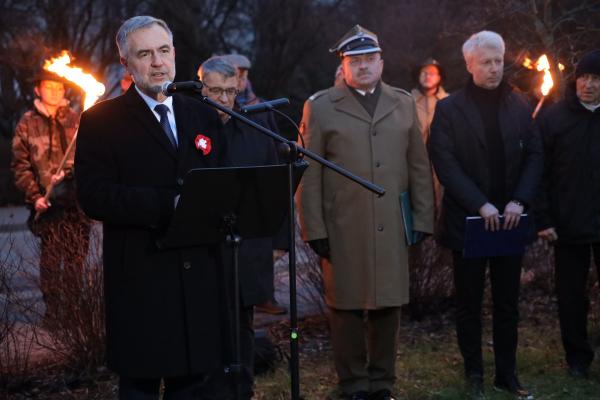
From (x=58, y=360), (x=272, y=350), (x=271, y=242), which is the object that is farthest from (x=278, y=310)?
(x=271, y=242)

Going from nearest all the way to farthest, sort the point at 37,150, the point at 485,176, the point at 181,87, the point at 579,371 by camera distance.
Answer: the point at 181,87, the point at 485,176, the point at 579,371, the point at 37,150

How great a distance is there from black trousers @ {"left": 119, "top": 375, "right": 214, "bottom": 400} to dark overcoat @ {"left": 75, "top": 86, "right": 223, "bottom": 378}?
0.38 feet

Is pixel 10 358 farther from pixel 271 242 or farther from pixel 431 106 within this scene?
pixel 431 106

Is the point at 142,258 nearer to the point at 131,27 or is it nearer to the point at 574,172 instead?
the point at 131,27

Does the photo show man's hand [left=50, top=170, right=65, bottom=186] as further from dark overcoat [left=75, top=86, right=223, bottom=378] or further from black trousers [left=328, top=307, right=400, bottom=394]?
dark overcoat [left=75, top=86, right=223, bottom=378]

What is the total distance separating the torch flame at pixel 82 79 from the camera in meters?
5.89

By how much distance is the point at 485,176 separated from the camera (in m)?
5.45

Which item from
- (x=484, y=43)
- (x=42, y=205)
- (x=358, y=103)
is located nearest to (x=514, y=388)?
(x=358, y=103)

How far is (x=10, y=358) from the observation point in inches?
220

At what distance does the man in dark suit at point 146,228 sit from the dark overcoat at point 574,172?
2.92m

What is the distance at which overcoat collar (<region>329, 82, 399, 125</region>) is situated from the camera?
546 centimetres

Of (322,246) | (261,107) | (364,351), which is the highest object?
(261,107)

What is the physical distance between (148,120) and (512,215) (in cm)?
260

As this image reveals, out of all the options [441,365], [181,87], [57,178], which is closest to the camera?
[181,87]
